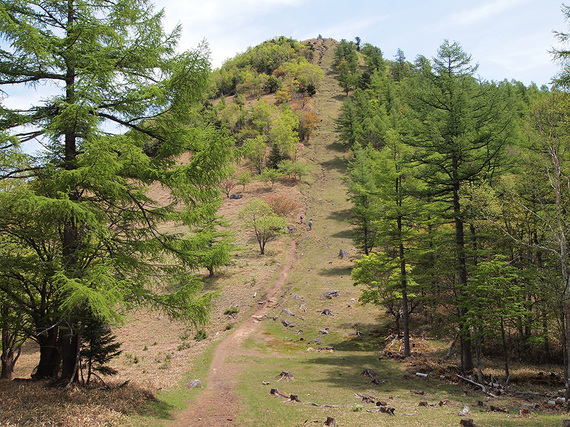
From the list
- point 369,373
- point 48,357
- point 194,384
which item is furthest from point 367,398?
point 48,357

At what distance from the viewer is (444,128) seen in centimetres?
1753

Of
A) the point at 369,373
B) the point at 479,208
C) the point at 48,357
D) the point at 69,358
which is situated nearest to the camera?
the point at 69,358

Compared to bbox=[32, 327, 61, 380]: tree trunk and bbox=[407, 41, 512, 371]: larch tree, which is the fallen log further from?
bbox=[32, 327, 61, 380]: tree trunk

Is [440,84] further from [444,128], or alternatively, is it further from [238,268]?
[238,268]

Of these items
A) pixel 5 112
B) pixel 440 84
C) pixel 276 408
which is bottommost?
pixel 276 408

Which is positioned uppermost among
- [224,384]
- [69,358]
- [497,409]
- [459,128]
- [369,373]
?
[459,128]

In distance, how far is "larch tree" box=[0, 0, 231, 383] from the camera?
7.52 meters

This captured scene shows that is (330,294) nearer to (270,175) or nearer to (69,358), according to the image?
(69,358)

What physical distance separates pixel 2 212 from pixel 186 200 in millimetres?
4148

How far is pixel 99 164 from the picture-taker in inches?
293

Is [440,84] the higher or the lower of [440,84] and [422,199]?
the higher

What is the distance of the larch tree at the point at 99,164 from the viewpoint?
7516mm

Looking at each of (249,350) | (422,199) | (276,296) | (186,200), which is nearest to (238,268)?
(276,296)

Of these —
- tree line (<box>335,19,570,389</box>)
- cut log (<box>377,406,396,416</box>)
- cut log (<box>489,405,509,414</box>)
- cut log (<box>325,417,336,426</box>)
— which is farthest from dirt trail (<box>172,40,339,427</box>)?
tree line (<box>335,19,570,389</box>)
